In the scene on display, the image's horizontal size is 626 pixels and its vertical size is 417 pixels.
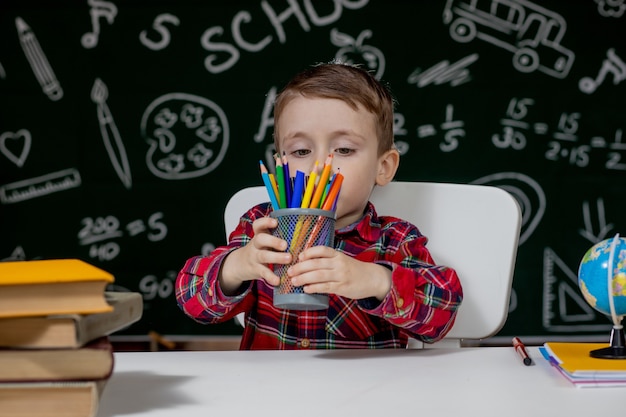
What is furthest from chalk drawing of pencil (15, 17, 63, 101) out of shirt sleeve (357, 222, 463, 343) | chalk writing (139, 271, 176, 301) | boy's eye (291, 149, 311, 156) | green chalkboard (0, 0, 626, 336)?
shirt sleeve (357, 222, 463, 343)

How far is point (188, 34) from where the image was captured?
9.63 feet

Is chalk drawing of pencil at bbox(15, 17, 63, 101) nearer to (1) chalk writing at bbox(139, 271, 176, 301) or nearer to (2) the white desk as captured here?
(1) chalk writing at bbox(139, 271, 176, 301)

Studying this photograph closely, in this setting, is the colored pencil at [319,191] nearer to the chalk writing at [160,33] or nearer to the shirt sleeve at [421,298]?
the shirt sleeve at [421,298]

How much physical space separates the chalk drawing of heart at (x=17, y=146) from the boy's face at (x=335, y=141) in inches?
79.7

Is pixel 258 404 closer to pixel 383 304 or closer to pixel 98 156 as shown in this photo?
pixel 383 304

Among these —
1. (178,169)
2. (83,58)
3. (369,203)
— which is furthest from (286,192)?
(83,58)

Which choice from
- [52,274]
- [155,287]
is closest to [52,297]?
[52,274]

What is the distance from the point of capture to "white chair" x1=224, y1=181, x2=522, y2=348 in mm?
1169

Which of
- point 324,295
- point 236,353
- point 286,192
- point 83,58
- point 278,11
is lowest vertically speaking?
point 236,353

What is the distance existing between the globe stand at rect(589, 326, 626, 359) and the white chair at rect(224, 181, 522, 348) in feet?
0.98

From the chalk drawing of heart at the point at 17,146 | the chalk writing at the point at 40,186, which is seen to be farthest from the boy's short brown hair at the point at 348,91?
the chalk drawing of heart at the point at 17,146

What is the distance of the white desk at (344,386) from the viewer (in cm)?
64

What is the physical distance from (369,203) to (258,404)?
25.8 inches

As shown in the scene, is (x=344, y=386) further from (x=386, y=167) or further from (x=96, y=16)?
(x=96, y=16)
